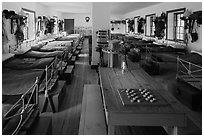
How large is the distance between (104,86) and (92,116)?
488 mm

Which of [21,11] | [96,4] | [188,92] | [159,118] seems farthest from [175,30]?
[159,118]

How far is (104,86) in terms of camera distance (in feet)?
12.4

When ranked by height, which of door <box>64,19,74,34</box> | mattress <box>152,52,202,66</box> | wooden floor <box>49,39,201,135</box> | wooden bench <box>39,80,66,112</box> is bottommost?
wooden floor <box>49,39,201,135</box>

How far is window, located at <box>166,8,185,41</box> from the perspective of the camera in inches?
379

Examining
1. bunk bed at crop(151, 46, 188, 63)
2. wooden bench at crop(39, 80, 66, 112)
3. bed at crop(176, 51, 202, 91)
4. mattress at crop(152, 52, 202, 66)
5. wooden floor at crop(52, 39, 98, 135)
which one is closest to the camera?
wooden floor at crop(52, 39, 98, 135)

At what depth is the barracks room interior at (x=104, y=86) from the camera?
288 centimetres

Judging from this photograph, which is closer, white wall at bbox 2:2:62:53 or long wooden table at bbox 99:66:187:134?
long wooden table at bbox 99:66:187:134

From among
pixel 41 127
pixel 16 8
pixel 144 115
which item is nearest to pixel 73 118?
pixel 41 127

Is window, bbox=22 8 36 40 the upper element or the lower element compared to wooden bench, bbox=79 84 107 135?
upper

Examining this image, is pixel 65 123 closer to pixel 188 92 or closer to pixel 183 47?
pixel 188 92

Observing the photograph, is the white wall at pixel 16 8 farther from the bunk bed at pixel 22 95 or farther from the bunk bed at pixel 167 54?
the bunk bed at pixel 167 54

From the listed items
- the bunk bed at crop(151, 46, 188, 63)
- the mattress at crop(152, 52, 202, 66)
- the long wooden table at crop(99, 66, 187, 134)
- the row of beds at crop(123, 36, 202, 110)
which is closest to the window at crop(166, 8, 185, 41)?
the bunk bed at crop(151, 46, 188, 63)

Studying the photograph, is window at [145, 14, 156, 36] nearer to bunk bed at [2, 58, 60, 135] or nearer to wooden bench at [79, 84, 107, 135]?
bunk bed at [2, 58, 60, 135]

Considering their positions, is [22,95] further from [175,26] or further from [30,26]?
[175,26]
